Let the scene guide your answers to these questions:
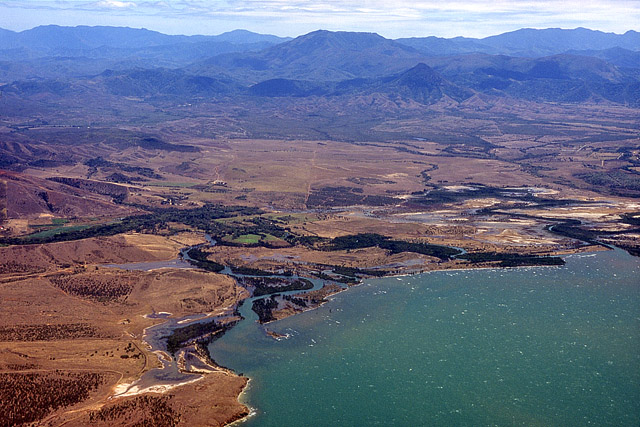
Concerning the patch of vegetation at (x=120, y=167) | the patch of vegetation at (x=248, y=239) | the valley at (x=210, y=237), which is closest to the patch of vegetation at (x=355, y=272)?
the valley at (x=210, y=237)

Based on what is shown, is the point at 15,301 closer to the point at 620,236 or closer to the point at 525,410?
the point at 525,410

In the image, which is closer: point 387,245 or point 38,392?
point 38,392

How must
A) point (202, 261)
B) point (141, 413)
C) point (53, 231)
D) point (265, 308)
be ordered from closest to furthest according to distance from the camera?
1. point (141, 413)
2. point (265, 308)
3. point (202, 261)
4. point (53, 231)

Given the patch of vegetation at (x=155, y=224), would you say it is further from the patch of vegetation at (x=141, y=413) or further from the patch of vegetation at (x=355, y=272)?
the patch of vegetation at (x=141, y=413)

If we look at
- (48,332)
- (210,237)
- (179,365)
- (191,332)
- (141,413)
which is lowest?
(210,237)

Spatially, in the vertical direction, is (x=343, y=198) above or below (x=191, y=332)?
below

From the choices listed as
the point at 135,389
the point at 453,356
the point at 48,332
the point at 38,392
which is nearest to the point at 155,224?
the point at 48,332

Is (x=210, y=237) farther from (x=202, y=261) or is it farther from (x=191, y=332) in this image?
(x=191, y=332)

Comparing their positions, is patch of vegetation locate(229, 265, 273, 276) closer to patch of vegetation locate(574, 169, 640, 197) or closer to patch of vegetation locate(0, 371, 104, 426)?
patch of vegetation locate(0, 371, 104, 426)
